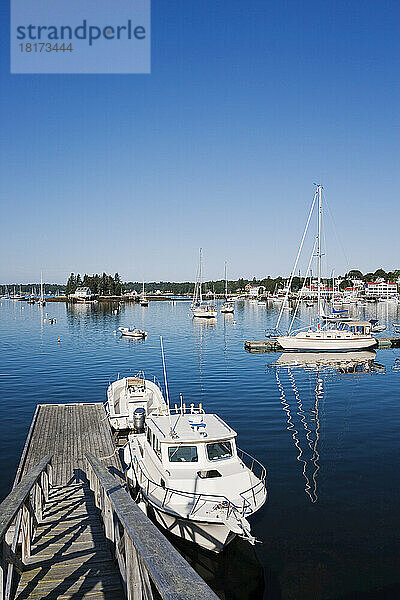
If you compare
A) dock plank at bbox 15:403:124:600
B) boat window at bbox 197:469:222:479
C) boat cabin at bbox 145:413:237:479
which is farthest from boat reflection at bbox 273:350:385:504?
dock plank at bbox 15:403:124:600

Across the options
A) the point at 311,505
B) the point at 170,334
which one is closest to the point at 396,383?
the point at 311,505

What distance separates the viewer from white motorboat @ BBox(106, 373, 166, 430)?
2456cm

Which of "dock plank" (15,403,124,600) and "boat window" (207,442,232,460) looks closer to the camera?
"dock plank" (15,403,124,600)

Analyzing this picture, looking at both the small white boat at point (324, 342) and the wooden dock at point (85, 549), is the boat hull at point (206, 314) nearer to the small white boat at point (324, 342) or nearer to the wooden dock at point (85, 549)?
the small white boat at point (324, 342)

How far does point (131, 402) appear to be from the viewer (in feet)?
84.6

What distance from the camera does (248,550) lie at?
14227 mm

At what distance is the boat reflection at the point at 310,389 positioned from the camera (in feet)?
70.9

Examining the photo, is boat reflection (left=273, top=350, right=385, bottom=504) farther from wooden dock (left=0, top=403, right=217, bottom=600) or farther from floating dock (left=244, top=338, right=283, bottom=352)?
wooden dock (left=0, top=403, right=217, bottom=600)

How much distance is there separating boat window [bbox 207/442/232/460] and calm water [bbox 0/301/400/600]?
2.50 m

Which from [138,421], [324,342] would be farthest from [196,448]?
[324,342]

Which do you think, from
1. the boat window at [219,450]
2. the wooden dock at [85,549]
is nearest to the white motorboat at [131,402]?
the boat window at [219,450]

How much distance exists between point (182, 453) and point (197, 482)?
116 cm

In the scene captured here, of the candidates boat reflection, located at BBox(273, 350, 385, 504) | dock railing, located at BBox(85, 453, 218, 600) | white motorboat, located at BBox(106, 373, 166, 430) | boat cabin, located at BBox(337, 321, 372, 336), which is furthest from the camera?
boat cabin, located at BBox(337, 321, 372, 336)

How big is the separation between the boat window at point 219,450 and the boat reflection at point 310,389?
179 inches
